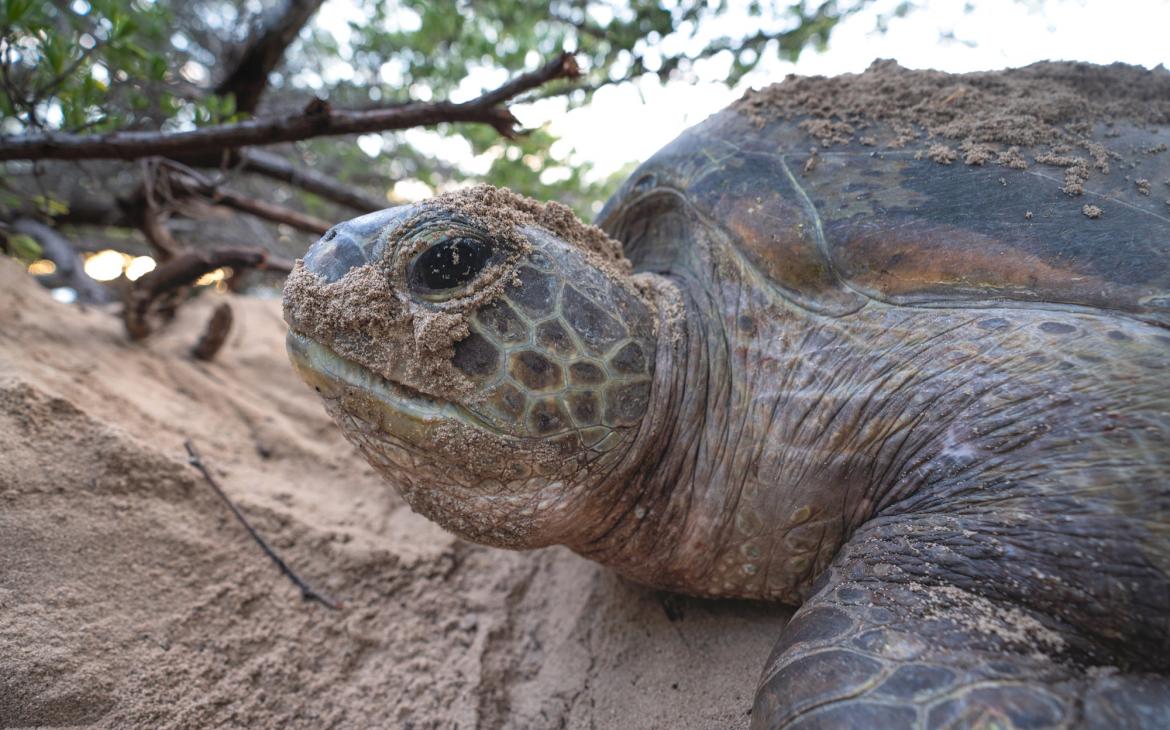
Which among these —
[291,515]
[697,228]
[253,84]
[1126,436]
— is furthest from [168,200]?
[1126,436]

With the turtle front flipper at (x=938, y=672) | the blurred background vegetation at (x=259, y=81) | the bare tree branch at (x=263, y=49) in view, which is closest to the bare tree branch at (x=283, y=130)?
the blurred background vegetation at (x=259, y=81)

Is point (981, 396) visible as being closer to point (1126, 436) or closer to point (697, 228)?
point (1126, 436)

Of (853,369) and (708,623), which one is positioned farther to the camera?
(708,623)

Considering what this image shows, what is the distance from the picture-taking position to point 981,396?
1.27 metres

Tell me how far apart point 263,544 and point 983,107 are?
8.03ft

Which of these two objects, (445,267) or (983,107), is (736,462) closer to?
(445,267)

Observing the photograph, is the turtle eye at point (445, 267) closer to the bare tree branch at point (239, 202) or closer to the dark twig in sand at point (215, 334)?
the bare tree branch at point (239, 202)

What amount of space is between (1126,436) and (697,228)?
111 cm

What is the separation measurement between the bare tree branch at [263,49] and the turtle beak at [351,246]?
107 inches

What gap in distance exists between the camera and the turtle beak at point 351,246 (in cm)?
146

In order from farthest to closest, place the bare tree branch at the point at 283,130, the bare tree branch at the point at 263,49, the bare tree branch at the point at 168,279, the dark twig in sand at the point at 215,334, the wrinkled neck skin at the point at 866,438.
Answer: the bare tree branch at the point at 263,49
the dark twig in sand at the point at 215,334
the bare tree branch at the point at 168,279
the bare tree branch at the point at 283,130
the wrinkled neck skin at the point at 866,438

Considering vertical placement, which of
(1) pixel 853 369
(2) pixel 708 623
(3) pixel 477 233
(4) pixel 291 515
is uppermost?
(3) pixel 477 233

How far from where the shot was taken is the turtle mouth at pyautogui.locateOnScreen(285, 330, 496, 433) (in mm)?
1410

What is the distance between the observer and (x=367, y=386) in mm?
1423
